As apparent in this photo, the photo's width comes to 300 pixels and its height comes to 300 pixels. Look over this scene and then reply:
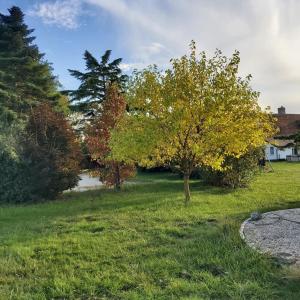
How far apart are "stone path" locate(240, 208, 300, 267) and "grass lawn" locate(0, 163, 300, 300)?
29 cm

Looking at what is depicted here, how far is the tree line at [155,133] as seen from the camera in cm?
1210

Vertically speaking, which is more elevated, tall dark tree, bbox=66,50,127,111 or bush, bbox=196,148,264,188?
tall dark tree, bbox=66,50,127,111

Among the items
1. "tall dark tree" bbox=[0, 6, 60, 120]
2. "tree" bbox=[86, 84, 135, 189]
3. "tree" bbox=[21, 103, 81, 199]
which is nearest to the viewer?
"tree" bbox=[21, 103, 81, 199]

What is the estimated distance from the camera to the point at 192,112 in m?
12.1

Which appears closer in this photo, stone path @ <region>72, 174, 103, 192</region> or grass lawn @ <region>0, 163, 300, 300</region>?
grass lawn @ <region>0, 163, 300, 300</region>

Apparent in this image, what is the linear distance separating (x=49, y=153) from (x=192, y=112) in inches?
241

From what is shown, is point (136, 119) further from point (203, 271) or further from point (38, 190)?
point (203, 271)

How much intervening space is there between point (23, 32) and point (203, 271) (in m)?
25.9

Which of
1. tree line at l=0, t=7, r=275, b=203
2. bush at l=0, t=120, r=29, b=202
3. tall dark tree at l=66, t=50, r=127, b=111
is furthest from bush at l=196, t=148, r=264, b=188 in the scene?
tall dark tree at l=66, t=50, r=127, b=111

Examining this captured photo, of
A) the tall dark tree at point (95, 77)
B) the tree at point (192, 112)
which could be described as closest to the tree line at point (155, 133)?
the tree at point (192, 112)

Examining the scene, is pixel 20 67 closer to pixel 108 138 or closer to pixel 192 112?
pixel 108 138

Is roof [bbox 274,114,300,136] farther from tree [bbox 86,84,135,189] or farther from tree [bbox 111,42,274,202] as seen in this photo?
tree [bbox 111,42,274,202]

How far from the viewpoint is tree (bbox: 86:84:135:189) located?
55.2 feet

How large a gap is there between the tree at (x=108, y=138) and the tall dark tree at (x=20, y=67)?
29.8ft
